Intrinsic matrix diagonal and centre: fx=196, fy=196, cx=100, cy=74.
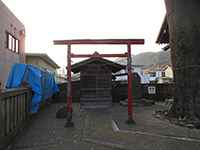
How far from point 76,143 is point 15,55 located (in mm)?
11034

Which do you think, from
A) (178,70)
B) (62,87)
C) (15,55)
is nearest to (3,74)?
(15,55)

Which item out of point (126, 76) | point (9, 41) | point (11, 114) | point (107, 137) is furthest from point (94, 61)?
point (126, 76)

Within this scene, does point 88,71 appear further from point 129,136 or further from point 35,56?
point 129,136

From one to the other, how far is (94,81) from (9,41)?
608 centimetres

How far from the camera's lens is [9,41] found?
12.7 m

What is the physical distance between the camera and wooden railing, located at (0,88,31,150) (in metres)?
4.03

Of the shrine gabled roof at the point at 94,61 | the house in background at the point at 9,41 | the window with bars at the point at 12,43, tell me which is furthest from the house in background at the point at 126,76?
the window with bars at the point at 12,43

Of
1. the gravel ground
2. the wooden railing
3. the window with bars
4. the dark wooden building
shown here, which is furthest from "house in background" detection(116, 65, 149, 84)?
the wooden railing

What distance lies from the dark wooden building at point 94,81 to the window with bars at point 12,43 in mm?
4443

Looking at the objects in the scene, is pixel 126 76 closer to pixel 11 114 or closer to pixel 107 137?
pixel 107 137

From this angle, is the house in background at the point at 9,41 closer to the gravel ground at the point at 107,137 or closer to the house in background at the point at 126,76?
the gravel ground at the point at 107,137

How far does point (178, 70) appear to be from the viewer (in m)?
7.02

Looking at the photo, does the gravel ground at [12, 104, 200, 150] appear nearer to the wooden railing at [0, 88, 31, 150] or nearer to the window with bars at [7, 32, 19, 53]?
the wooden railing at [0, 88, 31, 150]

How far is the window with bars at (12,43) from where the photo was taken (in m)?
12.4
